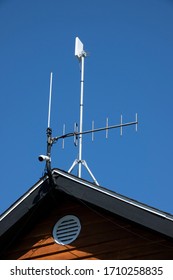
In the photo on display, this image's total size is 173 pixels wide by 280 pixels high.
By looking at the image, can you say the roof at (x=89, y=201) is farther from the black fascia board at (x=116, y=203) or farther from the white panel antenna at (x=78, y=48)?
the white panel antenna at (x=78, y=48)

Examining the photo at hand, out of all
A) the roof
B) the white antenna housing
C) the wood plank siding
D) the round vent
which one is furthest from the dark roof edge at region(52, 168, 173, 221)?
the white antenna housing

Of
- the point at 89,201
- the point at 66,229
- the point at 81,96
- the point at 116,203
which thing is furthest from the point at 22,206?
the point at 81,96

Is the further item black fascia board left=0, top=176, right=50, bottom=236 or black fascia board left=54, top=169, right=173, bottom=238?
black fascia board left=0, top=176, right=50, bottom=236

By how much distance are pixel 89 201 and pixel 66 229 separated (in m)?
0.59

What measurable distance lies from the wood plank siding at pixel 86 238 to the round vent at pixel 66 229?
6 centimetres

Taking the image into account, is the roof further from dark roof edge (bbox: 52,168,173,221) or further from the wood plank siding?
the wood plank siding

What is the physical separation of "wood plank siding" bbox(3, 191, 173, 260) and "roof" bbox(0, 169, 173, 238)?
178 mm

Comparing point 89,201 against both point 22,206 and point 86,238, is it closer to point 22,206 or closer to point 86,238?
point 86,238

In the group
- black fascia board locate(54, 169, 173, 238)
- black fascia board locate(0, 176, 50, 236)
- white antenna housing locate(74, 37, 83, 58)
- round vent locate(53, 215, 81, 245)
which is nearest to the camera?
black fascia board locate(54, 169, 173, 238)

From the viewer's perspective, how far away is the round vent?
7.92m

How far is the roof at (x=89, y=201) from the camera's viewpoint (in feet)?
23.7

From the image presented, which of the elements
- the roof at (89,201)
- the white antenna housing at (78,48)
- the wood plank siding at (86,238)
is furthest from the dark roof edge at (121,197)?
the white antenna housing at (78,48)

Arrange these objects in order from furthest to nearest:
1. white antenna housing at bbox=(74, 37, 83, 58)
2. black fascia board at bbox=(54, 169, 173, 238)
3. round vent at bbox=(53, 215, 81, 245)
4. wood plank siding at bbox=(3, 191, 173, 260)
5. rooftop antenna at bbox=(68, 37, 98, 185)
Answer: white antenna housing at bbox=(74, 37, 83, 58)
rooftop antenna at bbox=(68, 37, 98, 185)
round vent at bbox=(53, 215, 81, 245)
wood plank siding at bbox=(3, 191, 173, 260)
black fascia board at bbox=(54, 169, 173, 238)

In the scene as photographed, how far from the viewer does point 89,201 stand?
7.80 metres
